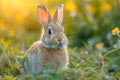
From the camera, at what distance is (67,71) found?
490 centimetres

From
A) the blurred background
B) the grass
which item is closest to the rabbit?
the grass

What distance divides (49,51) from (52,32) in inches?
8.6

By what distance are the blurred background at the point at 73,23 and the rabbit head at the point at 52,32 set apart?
34.2 inches

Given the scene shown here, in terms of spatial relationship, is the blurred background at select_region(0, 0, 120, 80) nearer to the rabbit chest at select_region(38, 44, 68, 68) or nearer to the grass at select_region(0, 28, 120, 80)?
the grass at select_region(0, 28, 120, 80)

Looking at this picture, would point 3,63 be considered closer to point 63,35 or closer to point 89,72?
point 63,35

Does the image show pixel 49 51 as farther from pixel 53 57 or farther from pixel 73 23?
pixel 73 23

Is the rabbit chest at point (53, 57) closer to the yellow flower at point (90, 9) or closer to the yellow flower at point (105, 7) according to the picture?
the yellow flower at point (105, 7)

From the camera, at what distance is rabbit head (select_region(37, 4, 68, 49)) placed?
226 inches

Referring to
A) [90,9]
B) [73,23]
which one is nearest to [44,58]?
[73,23]

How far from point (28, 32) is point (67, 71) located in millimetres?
5535

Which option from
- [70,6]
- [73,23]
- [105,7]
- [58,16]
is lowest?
[58,16]

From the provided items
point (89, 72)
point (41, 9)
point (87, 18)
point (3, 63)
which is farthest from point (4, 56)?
point (87, 18)

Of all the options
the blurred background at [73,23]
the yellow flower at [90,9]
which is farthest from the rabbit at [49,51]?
the yellow flower at [90,9]

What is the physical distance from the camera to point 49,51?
586 centimetres
